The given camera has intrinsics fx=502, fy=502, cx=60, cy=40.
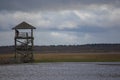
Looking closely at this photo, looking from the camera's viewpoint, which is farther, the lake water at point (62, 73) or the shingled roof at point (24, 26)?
the shingled roof at point (24, 26)

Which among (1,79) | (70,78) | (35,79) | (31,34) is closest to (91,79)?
(70,78)

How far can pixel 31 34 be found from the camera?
3580 inches

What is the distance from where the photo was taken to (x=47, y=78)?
5506 centimetres

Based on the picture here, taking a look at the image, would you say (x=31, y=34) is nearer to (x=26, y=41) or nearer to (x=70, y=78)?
(x=26, y=41)

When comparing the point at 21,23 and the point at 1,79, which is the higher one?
the point at 21,23

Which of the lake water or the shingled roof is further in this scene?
the shingled roof

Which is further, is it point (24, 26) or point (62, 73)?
point (24, 26)

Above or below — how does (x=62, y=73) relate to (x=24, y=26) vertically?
below

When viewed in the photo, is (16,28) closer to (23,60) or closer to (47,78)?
(23,60)

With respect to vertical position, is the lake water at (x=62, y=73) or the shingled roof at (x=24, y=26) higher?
the shingled roof at (x=24, y=26)

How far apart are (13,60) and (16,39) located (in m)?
4.06

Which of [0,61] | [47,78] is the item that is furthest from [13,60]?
[47,78]

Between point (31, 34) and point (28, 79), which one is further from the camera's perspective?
point (31, 34)

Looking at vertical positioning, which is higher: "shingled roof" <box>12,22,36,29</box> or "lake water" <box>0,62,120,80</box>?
"shingled roof" <box>12,22,36,29</box>
